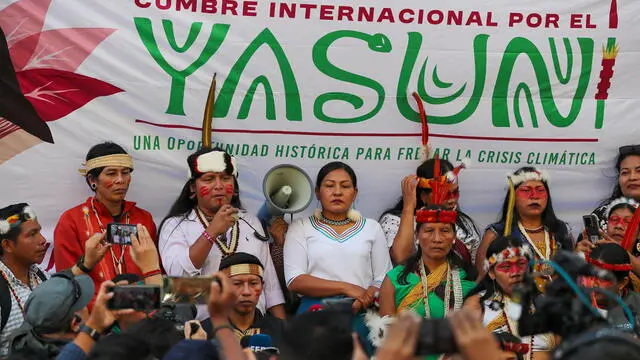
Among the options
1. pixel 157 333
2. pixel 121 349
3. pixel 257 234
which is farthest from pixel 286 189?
pixel 121 349

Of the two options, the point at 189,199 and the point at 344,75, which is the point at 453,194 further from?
the point at 189,199

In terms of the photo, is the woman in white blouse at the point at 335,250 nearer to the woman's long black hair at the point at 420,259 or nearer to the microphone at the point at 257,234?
the microphone at the point at 257,234

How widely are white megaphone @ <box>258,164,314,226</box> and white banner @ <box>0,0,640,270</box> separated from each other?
0.88 feet

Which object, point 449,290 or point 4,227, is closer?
point 4,227

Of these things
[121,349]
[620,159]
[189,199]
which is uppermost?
[620,159]

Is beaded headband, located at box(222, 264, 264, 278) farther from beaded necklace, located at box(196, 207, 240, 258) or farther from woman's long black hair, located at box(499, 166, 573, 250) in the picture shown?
woman's long black hair, located at box(499, 166, 573, 250)

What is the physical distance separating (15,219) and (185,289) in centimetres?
207

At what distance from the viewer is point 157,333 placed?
4836 millimetres

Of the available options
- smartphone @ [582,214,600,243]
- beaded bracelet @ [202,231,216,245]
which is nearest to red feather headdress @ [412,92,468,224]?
smartphone @ [582,214,600,243]

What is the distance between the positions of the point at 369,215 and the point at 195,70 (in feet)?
4.74

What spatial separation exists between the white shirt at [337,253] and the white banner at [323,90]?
1.84 ft

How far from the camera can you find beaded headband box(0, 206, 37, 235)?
6711mm

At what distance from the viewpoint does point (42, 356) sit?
4.65m

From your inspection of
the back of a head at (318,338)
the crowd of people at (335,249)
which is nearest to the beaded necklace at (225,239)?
the crowd of people at (335,249)
